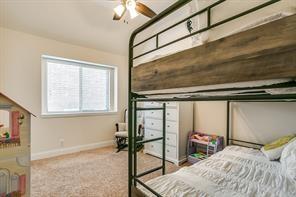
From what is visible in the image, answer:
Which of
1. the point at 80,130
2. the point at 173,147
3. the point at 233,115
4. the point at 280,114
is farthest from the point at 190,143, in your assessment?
the point at 80,130

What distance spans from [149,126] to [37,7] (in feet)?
9.22

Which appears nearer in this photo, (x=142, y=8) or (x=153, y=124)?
(x=142, y=8)

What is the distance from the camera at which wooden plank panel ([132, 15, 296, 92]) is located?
0.53 m

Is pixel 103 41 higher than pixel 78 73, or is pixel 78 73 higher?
pixel 103 41

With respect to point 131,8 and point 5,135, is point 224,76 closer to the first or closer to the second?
point 5,135

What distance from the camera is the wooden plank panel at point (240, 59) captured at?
0.53 metres

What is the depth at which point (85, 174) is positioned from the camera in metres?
2.50

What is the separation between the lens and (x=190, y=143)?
9.81 feet

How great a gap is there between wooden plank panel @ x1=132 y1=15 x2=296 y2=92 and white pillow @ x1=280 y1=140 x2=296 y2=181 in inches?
55.3

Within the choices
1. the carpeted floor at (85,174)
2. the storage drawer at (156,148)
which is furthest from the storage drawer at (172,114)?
the carpeted floor at (85,174)

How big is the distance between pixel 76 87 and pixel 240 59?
144 inches

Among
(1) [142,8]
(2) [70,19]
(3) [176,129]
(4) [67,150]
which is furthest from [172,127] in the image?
(2) [70,19]

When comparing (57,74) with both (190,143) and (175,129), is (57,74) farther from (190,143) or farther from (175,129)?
(190,143)

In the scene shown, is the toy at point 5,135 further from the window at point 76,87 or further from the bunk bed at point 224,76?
the window at point 76,87
